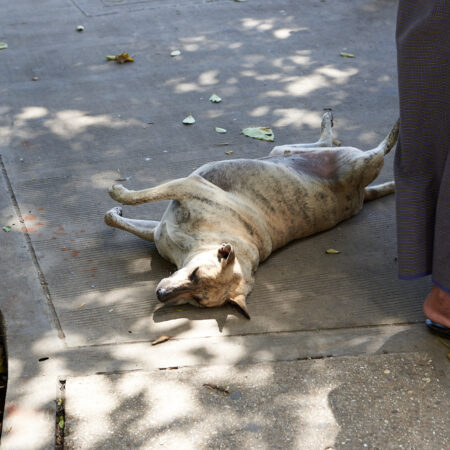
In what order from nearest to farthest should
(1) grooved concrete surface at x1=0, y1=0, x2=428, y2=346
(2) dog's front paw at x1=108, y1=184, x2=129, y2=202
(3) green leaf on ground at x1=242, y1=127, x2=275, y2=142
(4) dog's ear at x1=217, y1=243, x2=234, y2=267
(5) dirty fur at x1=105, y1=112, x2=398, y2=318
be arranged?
(4) dog's ear at x1=217, y1=243, x2=234, y2=267 < (5) dirty fur at x1=105, y1=112, x2=398, y2=318 < (1) grooved concrete surface at x1=0, y1=0, x2=428, y2=346 < (2) dog's front paw at x1=108, y1=184, x2=129, y2=202 < (3) green leaf on ground at x1=242, y1=127, x2=275, y2=142

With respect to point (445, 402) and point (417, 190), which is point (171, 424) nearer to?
point (445, 402)

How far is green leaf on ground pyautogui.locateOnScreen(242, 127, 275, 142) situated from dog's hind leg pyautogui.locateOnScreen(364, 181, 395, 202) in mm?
1115

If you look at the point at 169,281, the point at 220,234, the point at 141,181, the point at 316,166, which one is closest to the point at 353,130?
the point at 316,166

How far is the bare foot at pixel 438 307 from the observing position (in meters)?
3.74

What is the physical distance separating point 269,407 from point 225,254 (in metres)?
0.83

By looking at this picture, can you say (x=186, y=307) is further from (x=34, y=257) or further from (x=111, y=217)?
(x=34, y=257)

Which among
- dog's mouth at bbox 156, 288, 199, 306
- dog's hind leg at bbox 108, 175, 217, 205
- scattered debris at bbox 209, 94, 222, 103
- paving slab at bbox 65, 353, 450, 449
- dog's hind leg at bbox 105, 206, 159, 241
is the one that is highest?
dog's hind leg at bbox 108, 175, 217, 205

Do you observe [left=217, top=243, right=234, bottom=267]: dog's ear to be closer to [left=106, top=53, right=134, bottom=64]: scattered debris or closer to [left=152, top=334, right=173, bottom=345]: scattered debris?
[left=152, top=334, right=173, bottom=345]: scattered debris

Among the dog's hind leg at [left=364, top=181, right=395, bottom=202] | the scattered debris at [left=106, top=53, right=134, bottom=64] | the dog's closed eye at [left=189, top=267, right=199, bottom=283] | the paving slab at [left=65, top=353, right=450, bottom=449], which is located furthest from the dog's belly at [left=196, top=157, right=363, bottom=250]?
the scattered debris at [left=106, top=53, right=134, bottom=64]

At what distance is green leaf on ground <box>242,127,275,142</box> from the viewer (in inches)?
233

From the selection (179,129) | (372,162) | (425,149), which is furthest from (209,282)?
(179,129)

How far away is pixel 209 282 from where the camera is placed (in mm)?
3768

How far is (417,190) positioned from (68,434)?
2057 mm

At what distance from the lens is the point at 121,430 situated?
10.5 feet
